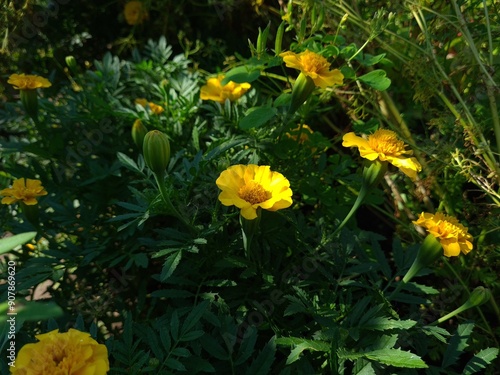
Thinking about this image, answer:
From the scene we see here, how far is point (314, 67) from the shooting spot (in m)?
1.11

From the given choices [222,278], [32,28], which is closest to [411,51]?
[222,278]

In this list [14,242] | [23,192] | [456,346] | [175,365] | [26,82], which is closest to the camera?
[14,242]

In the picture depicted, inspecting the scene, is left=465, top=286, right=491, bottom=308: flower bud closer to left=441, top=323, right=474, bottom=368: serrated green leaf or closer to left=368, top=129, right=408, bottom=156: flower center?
left=441, top=323, right=474, bottom=368: serrated green leaf

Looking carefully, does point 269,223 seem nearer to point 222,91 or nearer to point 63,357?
point 222,91

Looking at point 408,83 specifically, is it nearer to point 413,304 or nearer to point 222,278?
point 413,304

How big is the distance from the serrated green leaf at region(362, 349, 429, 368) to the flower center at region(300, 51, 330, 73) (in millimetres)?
567

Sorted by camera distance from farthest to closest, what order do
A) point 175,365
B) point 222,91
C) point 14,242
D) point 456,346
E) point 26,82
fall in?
1. point 222,91
2. point 26,82
3. point 456,346
4. point 175,365
5. point 14,242

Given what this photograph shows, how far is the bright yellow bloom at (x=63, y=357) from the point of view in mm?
708

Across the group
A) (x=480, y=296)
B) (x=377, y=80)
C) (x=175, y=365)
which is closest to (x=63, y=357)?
(x=175, y=365)

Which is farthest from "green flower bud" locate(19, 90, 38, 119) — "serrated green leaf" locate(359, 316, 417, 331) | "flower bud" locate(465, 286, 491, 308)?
"flower bud" locate(465, 286, 491, 308)

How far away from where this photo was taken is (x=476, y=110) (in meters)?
1.42

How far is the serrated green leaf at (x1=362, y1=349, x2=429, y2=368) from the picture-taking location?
87 centimetres

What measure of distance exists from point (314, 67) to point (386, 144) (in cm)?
23

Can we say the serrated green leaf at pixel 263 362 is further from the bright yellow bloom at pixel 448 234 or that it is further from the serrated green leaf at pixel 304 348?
the bright yellow bloom at pixel 448 234
